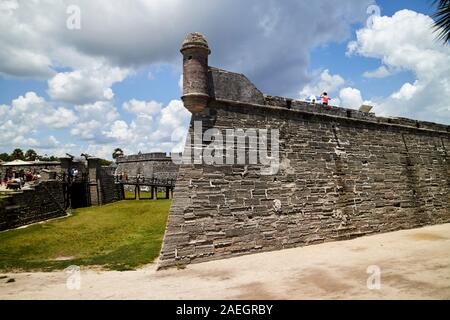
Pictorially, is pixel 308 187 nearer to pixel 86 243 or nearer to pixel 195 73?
pixel 195 73

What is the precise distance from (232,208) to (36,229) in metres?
9.85

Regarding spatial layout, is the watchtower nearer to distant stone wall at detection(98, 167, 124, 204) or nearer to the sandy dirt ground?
the sandy dirt ground

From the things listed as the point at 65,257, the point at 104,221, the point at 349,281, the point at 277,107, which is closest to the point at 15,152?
the point at 104,221

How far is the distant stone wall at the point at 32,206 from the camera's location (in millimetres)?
14075

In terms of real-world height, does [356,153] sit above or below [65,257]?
above

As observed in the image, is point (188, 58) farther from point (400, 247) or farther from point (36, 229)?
point (36, 229)

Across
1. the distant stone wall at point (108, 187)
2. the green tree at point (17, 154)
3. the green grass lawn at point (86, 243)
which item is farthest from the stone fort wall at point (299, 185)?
the green tree at point (17, 154)

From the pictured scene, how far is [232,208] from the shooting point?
8398 mm

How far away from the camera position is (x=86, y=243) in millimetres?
11383

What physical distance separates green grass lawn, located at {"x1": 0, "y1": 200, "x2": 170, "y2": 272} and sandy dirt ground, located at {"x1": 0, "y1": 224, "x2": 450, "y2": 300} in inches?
42.2

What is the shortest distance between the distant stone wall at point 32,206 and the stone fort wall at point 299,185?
407 inches

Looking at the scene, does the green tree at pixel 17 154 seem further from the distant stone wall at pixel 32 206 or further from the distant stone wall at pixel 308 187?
the distant stone wall at pixel 308 187

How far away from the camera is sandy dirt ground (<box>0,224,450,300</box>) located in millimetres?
5426
